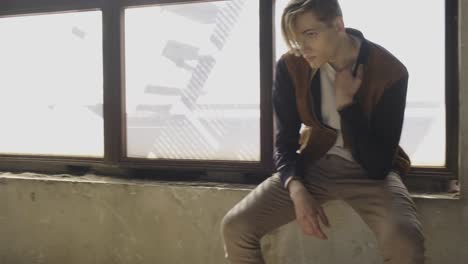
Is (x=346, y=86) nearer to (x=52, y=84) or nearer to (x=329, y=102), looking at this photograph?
(x=329, y=102)

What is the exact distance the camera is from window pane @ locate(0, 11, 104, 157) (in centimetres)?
245

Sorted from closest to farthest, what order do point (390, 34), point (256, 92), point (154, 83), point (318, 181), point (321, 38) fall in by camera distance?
point (321, 38), point (318, 181), point (390, 34), point (256, 92), point (154, 83)

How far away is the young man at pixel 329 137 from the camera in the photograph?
59.7 inches

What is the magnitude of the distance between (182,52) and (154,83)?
19cm

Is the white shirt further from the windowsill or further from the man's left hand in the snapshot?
the windowsill

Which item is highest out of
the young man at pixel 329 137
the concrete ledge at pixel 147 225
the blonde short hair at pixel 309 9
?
the blonde short hair at pixel 309 9

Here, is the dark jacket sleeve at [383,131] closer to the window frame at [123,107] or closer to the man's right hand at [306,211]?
the man's right hand at [306,211]

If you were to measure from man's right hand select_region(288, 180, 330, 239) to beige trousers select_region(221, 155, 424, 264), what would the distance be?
87mm

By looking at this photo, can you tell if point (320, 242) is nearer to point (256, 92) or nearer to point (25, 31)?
point (256, 92)

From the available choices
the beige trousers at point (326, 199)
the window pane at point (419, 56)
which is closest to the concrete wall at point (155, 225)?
the window pane at point (419, 56)

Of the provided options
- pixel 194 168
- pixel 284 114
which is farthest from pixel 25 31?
pixel 284 114

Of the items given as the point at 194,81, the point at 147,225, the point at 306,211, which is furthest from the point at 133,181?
the point at 306,211

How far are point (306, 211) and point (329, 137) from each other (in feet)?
0.83

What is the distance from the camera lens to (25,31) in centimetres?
257
